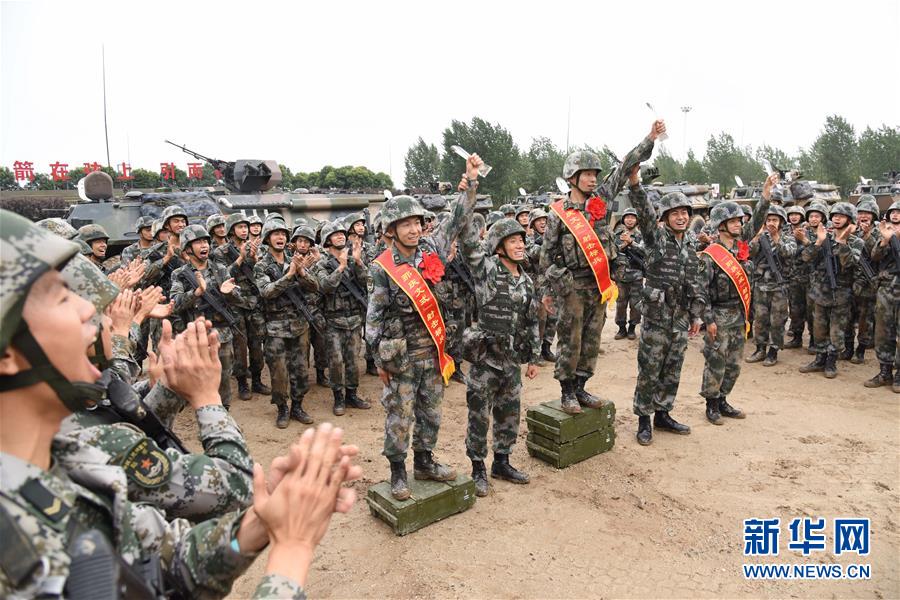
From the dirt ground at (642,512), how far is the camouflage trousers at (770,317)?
169 cm

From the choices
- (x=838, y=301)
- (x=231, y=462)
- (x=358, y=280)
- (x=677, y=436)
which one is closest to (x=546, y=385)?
(x=677, y=436)

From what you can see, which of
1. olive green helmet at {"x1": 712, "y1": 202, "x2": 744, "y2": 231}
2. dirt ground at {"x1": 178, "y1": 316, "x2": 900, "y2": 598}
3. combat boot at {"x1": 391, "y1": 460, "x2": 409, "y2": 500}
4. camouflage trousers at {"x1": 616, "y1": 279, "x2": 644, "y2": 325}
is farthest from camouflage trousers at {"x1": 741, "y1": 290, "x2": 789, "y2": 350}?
combat boot at {"x1": 391, "y1": 460, "x2": 409, "y2": 500}

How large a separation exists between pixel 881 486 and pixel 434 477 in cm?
387

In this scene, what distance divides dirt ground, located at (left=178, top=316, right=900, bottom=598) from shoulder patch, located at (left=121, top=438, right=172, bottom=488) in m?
2.48

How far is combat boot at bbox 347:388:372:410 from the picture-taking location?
7.43 meters

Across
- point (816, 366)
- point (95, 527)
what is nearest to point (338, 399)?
point (95, 527)

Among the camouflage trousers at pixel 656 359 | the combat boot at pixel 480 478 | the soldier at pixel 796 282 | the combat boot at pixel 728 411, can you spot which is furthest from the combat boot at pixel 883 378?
the combat boot at pixel 480 478

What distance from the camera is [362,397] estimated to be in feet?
25.7

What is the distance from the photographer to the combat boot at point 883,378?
7.82 m

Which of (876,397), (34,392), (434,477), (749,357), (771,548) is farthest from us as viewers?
(749,357)

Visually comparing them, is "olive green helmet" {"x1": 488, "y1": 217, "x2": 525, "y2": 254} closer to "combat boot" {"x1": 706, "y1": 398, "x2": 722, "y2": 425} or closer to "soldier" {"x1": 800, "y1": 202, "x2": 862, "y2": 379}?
"combat boot" {"x1": 706, "y1": 398, "x2": 722, "y2": 425}

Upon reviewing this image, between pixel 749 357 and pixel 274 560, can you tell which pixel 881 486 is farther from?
pixel 274 560

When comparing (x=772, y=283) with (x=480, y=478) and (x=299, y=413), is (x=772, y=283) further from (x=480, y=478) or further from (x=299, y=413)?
(x=299, y=413)

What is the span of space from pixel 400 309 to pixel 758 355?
7.05 meters
